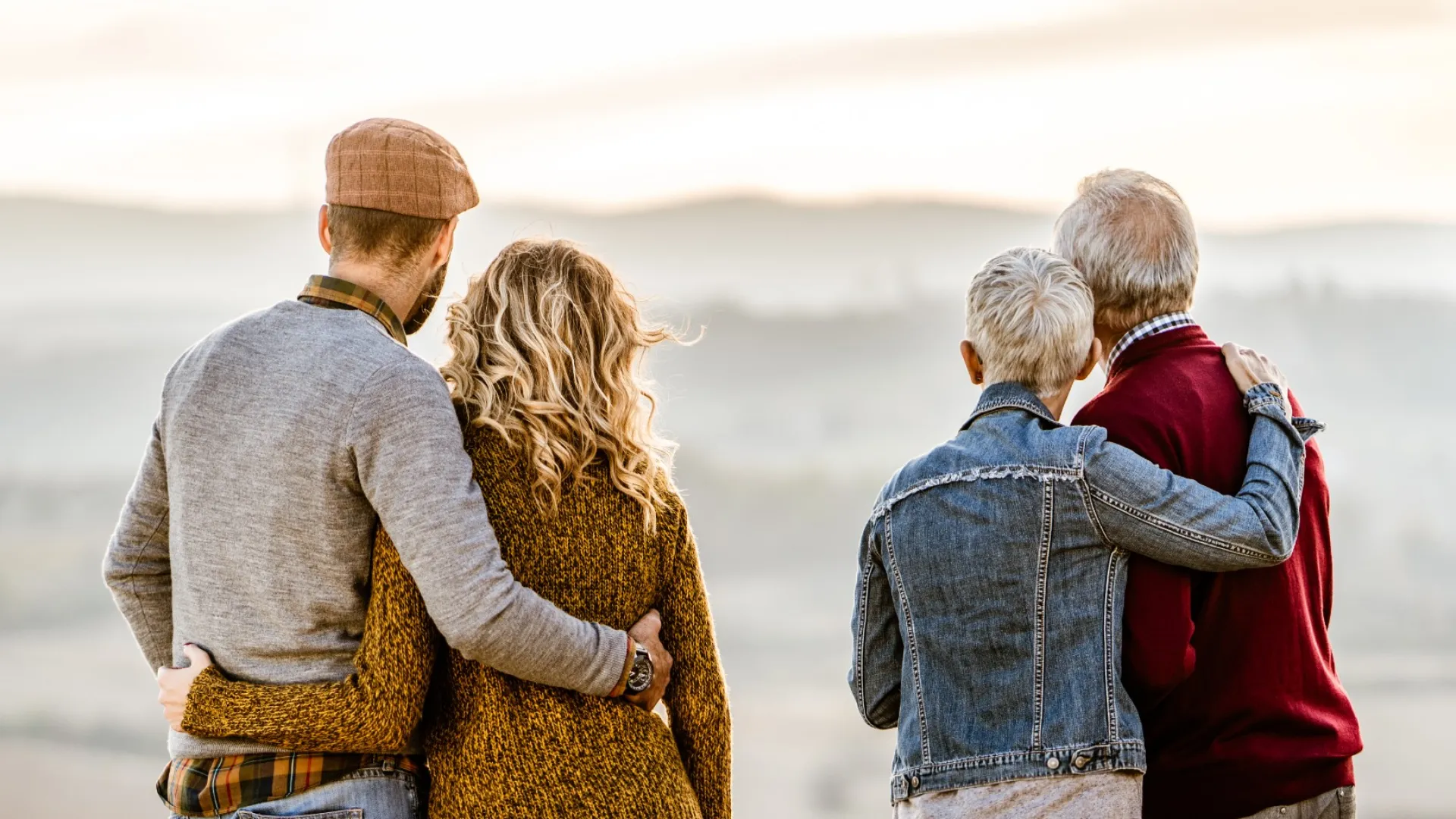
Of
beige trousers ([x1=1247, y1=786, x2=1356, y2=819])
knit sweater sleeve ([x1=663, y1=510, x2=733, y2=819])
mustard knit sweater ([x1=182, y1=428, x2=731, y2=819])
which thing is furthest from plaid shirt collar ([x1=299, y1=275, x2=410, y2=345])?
beige trousers ([x1=1247, y1=786, x2=1356, y2=819])

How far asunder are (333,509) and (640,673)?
539 mm

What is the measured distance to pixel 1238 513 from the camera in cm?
208

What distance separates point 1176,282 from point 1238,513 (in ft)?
1.44

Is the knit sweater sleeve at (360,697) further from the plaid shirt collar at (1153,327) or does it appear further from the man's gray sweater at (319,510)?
the plaid shirt collar at (1153,327)

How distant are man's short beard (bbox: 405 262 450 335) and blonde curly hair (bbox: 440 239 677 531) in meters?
0.04

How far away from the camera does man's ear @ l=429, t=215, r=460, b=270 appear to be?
2.24 meters

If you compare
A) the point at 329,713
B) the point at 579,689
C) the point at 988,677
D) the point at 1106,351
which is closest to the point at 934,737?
the point at 988,677

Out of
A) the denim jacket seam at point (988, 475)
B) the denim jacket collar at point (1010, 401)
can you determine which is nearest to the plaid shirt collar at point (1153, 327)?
the denim jacket collar at point (1010, 401)

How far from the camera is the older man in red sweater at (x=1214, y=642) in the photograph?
2.14 m

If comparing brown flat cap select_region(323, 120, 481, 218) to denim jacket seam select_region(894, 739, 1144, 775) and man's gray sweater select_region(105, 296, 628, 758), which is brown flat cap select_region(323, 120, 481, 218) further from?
denim jacket seam select_region(894, 739, 1144, 775)

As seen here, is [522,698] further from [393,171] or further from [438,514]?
[393,171]

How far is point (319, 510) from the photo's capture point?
2.04m

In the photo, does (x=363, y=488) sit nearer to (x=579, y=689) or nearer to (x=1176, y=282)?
(x=579, y=689)

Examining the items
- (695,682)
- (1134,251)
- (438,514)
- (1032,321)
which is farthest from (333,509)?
(1134,251)
